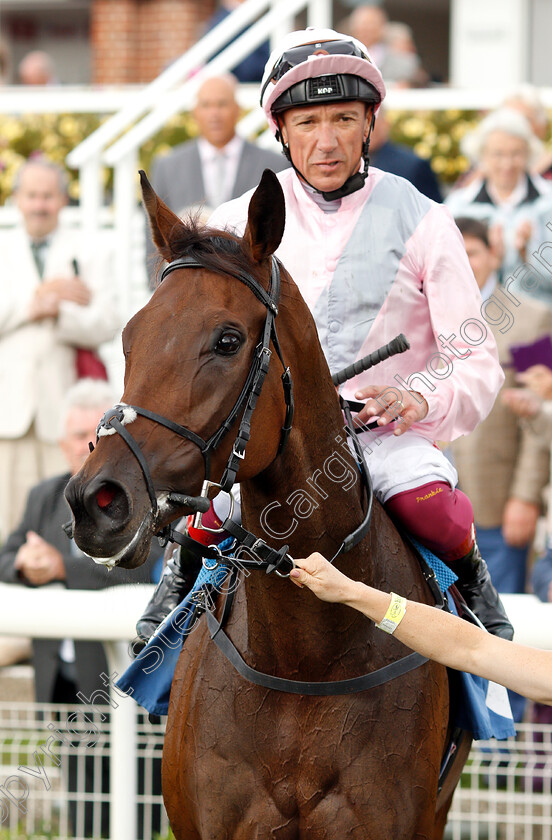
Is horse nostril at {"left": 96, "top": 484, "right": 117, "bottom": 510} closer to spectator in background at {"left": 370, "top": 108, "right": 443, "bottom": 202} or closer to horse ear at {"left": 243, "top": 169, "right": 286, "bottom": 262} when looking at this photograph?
horse ear at {"left": 243, "top": 169, "right": 286, "bottom": 262}

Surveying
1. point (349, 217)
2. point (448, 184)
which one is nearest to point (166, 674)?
point (349, 217)

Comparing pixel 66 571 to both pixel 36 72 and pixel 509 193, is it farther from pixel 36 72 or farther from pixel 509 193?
pixel 36 72

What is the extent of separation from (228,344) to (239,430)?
7.1 inches

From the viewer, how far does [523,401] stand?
18.4ft

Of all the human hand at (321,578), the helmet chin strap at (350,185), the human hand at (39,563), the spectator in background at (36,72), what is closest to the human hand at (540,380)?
the human hand at (39,563)

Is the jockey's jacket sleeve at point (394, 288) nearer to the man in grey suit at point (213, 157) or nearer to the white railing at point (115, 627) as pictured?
the white railing at point (115, 627)

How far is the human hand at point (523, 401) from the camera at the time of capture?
5.61m

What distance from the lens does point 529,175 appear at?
6363mm

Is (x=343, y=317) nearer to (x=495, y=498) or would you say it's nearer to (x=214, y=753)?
(x=214, y=753)

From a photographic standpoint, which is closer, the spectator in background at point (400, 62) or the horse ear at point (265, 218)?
the horse ear at point (265, 218)

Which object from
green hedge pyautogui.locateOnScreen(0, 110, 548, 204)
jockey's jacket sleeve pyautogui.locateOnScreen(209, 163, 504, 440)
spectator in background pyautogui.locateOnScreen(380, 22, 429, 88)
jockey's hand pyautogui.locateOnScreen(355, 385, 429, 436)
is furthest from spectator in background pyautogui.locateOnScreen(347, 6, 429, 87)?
jockey's hand pyautogui.locateOnScreen(355, 385, 429, 436)

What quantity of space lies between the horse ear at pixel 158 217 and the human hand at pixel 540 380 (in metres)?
3.25

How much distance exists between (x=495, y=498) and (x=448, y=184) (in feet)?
10.3

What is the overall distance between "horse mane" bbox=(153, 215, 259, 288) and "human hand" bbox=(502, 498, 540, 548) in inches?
139
